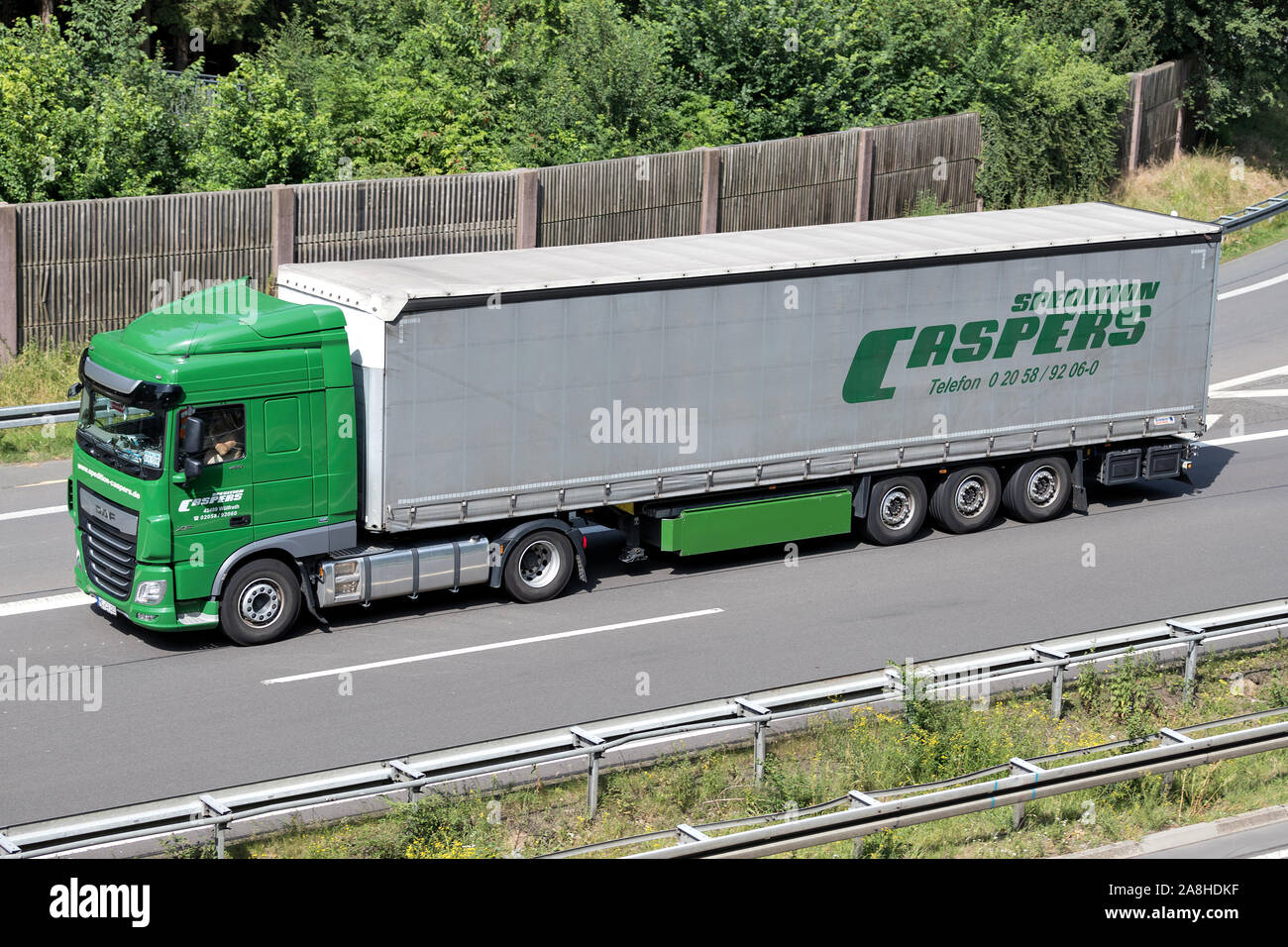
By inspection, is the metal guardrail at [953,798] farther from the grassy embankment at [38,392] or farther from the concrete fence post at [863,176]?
the concrete fence post at [863,176]

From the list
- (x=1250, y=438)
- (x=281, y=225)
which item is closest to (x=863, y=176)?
(x=1250, y=438)

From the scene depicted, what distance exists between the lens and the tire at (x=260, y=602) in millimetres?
15219

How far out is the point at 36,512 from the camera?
1927 cm

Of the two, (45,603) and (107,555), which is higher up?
(107,555)

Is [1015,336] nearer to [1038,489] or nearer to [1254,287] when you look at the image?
[1038,489]

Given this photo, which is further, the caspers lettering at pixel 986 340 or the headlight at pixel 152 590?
the caspers lettering at pixel 986 340

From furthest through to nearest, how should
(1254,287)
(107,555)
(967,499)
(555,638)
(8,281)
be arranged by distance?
1. (1254,287)
2. (8,281)
3. (967,499)
4. (555,638)
5. (107,555)

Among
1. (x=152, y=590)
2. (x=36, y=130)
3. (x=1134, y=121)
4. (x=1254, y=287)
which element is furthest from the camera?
(x=1134, y=121)

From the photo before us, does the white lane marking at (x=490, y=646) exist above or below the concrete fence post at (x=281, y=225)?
below

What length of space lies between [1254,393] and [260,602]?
18000mm

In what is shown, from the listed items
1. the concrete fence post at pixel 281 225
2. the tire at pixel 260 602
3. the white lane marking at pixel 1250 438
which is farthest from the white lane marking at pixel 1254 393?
the tire at pixel 260 602

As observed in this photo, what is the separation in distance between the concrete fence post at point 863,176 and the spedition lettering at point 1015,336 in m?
13.0
